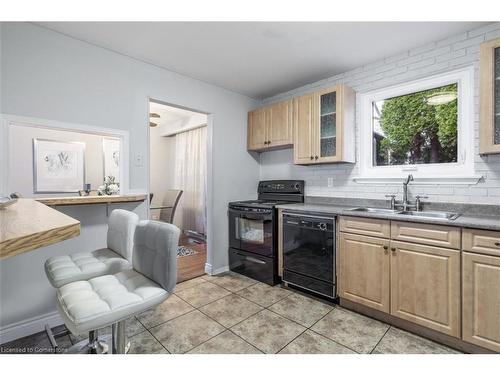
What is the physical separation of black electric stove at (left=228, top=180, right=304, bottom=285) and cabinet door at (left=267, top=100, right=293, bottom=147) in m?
0.56

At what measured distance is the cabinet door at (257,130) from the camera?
11.2 ft

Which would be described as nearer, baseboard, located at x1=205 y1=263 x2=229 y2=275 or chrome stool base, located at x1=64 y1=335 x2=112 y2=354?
chrome stool base, located at x1=64 y1=335 x2=112 y2=354

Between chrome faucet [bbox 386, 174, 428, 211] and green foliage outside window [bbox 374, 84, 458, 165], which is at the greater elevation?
green foliage outside window [bbox 374, 84, 458, 165]

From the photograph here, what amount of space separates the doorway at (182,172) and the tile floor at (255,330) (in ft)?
5.45

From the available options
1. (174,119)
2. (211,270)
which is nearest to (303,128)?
(211,270)

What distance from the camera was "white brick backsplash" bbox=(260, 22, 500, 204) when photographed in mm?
2070

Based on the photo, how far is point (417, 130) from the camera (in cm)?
251

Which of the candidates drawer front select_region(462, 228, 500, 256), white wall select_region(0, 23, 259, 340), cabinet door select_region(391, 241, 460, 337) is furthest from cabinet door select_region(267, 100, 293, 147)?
drawer front select_region(462, 228, 500, 256)

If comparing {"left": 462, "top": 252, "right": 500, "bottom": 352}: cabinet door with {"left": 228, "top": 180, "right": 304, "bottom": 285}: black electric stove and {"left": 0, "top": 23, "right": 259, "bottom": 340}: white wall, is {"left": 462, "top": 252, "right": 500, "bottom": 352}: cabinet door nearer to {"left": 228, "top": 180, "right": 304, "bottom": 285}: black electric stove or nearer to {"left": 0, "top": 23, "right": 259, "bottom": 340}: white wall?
{"left": 228, "top": 180, "right": 304, "bottom": 285}: black electric stove

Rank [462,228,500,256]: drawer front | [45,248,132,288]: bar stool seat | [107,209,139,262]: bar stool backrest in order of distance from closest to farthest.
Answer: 1. [45,248,132,288]: bar stool seat
2. [462,228,500,256]: drawer front
3. [107,209,139,262]: bar stool backrest

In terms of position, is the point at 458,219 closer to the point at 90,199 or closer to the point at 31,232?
the point at 31,232

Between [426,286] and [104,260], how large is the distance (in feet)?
7.54

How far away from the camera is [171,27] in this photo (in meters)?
2.05

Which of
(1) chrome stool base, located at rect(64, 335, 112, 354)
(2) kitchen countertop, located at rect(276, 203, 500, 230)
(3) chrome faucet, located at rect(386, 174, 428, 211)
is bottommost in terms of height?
(1) chrome stool base, located at rect(64, 335, 112, 354)
